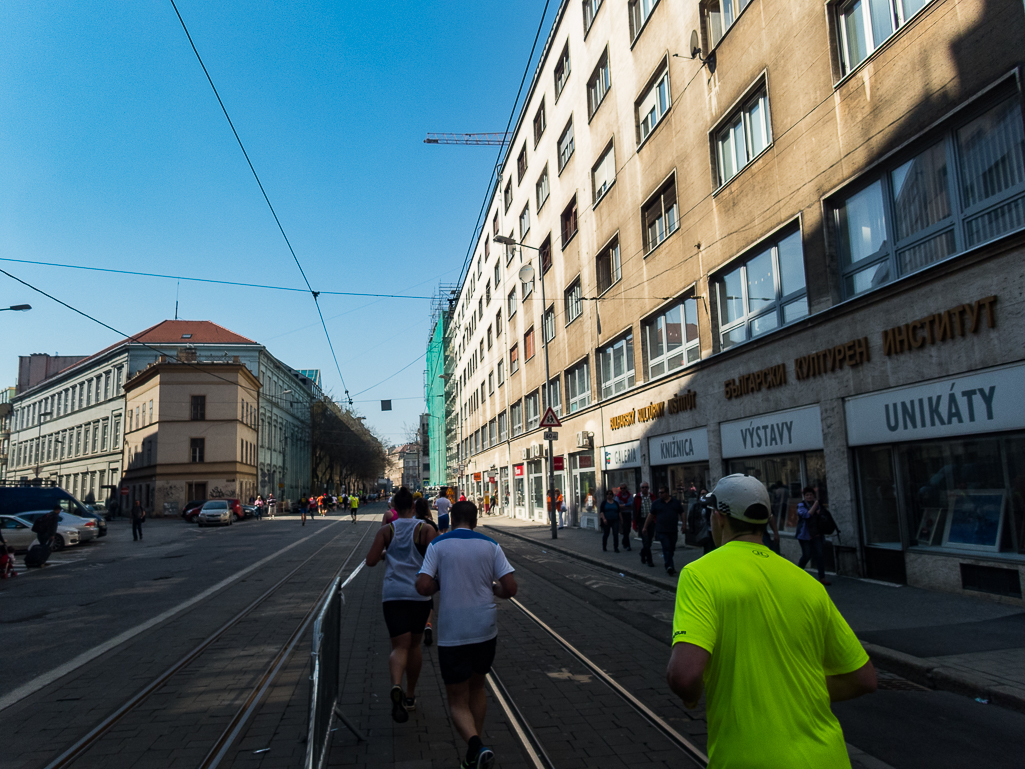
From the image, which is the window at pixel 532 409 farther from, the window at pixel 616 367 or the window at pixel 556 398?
the window at pixel 616 367

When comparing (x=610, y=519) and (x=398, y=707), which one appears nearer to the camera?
(x=398, y=707)

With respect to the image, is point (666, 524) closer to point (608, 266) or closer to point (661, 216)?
point (661, 216)

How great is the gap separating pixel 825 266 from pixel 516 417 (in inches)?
1139

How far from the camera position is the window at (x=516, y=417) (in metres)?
39.4

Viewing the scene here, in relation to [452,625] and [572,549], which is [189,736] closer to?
[452,625]

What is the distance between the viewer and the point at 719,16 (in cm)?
1669

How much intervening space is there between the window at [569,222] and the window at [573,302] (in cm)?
205

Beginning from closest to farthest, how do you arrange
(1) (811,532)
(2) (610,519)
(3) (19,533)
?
1. (1) (811,532)
2. (2) (610,519)
3. (3) (19,533)

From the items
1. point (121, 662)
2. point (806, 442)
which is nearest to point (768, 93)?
point (806, 442)

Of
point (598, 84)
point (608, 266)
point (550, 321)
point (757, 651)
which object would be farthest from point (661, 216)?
point (757, 651)

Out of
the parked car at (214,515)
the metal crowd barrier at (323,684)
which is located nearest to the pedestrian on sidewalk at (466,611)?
the metal crowd barrier at (323,684)

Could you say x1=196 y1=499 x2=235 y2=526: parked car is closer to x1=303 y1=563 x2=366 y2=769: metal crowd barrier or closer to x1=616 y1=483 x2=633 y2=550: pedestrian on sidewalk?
x1=616 y1=483 x2=633 y2=550: pedestrian on sidewalk

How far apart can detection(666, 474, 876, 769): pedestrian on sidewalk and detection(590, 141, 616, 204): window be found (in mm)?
22618

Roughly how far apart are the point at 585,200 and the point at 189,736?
79.7 feet
